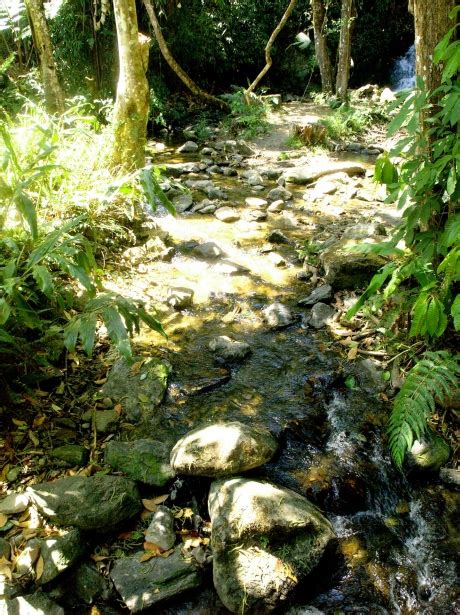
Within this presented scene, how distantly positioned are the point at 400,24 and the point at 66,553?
1756cm

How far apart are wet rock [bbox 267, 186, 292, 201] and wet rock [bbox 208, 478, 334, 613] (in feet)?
16.7

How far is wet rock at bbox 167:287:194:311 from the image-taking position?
4145 millimetres

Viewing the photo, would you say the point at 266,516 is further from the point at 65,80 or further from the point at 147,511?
the point at 65,80

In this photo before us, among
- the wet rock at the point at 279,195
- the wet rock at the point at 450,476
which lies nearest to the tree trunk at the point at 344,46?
the wet rock at the point at 279,195

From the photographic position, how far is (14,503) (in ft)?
7.55

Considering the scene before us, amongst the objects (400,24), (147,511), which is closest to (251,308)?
(147,511)

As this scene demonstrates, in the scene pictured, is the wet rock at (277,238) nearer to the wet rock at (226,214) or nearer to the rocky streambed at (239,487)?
the wet rock at (226,214)

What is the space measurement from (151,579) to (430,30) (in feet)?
10.9

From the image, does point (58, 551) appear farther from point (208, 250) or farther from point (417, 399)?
point (208, 250)

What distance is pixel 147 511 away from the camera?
2459 millimetres

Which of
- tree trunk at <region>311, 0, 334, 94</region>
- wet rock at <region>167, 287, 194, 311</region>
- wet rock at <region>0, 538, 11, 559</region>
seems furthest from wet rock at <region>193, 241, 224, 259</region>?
tree trunk at <region>311, 0, 334, 94</region>

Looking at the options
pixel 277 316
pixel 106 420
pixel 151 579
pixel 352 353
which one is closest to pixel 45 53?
pixel 277 316

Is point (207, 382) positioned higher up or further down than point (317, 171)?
further down

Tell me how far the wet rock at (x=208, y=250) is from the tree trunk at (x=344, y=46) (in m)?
8.22
